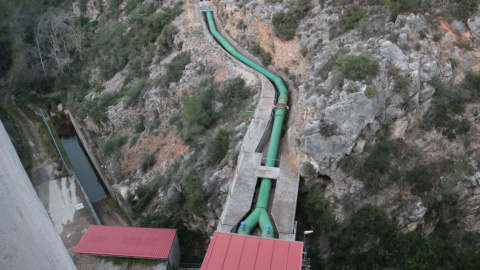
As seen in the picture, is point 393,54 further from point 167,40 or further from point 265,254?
point 167,40

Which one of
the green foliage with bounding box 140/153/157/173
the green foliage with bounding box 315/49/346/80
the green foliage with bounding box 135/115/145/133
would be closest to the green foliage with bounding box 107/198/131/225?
the green foliage with bounding box 140/153/157/173

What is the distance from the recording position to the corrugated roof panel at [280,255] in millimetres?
14625

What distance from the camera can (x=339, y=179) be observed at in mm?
20016

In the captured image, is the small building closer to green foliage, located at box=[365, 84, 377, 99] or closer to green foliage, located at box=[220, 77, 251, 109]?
green foliage, located at box=[220, 77, 251, 109]

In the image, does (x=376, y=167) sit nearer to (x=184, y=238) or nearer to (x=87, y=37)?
(x=184, y=238)

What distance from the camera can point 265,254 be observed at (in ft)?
49.6

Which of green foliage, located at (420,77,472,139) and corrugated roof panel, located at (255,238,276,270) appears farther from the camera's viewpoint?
green foliage, located at (420,77,472,139)

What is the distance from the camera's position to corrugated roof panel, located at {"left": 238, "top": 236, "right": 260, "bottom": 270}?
14.8 metres

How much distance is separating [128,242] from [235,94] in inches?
507

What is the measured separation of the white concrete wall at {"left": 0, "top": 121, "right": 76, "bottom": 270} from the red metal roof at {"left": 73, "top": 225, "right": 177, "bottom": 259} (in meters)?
17.3

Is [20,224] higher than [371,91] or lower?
higher

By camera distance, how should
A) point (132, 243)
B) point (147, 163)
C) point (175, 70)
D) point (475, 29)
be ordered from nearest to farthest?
1. point (132, 243)
2. point (475, 29)
3. point (147, 163)
4. point (175, 70)

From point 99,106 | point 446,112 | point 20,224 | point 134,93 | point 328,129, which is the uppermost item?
point 20,224

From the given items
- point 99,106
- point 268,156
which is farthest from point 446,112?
point 99,106
